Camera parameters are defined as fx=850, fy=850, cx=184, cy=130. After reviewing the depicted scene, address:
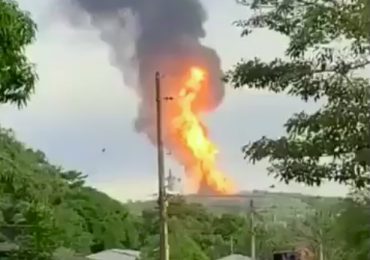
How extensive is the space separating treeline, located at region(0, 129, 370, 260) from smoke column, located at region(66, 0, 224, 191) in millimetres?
346

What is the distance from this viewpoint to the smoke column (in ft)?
9.95

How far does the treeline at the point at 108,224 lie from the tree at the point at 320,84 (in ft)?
0.66

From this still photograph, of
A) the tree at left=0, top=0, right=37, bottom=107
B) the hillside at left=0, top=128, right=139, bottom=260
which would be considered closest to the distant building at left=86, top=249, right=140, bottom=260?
the hillside at left=0, top=128, right=139, bottom=260

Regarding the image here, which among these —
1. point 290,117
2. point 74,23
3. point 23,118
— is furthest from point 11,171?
point 290,117

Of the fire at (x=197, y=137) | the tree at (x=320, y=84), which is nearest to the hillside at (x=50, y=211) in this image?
the fire at (x=197, y=137)

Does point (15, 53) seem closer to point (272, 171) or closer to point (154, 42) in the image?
point (154, 42)

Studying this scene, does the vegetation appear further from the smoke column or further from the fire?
the smoke column

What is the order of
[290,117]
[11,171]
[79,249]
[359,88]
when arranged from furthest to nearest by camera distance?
[79,249] < [11,171] < [290,117] < [359,88]

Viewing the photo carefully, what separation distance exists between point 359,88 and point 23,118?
4.42ft

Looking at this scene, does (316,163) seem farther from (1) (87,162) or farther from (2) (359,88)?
(1) (87,162)

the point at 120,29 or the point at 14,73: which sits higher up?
the point at 120,29

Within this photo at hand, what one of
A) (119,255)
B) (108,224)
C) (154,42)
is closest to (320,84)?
(154,42)

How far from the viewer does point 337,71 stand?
102 inches

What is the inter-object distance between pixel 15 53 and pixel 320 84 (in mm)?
1011
